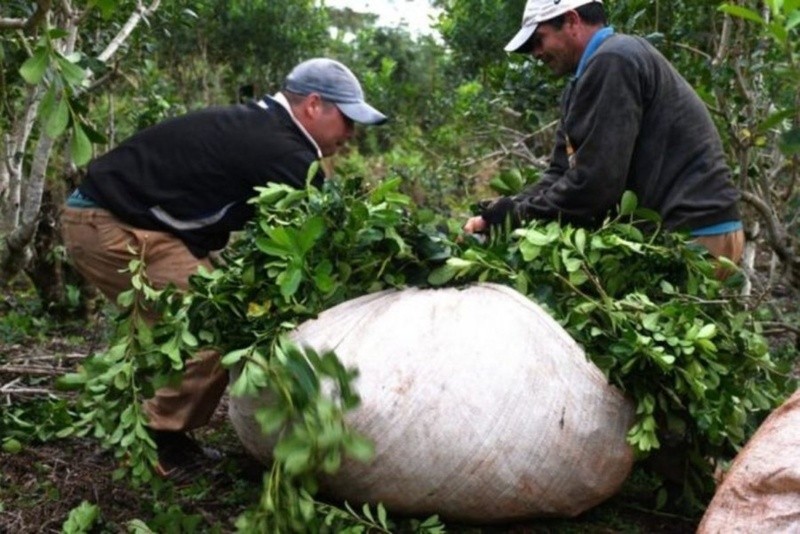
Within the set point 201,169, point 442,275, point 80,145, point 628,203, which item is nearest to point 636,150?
point 628,203

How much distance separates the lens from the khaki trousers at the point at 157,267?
4129 mm

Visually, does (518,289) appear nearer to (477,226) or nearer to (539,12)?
(477,226)

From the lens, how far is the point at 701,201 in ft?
13.1

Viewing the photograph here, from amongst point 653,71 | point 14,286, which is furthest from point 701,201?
point 14,286

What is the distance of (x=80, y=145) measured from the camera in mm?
2678

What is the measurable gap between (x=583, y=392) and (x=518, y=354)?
223mm

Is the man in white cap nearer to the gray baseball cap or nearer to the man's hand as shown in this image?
the man's hand

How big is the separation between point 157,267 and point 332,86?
887 millimetres

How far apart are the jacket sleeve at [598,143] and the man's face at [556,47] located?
0.86ft

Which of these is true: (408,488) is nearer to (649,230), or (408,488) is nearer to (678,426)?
(678,426)

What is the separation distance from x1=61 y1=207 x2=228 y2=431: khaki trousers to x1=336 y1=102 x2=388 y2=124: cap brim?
75 centimetres

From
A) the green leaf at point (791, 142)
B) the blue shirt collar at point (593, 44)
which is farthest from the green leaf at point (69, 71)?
the blue shirt collar at point (593, 44)

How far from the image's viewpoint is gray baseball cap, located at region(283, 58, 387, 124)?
166 inches

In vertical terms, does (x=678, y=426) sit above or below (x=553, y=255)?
below
